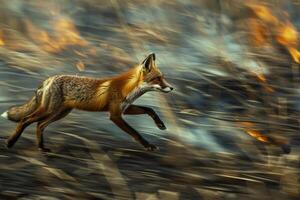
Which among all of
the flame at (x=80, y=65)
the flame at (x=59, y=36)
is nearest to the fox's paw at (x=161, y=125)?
→ the flame at (x=80, y=65)

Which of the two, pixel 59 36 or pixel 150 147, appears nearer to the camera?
pixel 150 147

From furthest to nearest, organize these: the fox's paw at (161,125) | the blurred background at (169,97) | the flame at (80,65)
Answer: the flame at (80,65) → the fox's paw at (161,125) → the blurred background at (169,97)

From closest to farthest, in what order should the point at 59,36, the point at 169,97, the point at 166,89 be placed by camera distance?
1. the point at 166,89
2. the point at 169,97
3. the point at 59,36

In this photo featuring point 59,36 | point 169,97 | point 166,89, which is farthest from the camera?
point 59,36

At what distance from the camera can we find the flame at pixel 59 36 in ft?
11.4

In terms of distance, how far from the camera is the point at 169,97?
339 centimetres

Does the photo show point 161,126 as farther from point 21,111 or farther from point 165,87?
point 21,111

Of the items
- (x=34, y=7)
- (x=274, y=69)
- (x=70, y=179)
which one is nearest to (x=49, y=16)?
(x=34, y=7)

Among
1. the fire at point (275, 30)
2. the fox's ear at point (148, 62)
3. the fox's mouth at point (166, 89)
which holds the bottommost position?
the fox's mouth at point (166, 89)

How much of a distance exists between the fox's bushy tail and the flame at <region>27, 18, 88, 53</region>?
14.3 inches

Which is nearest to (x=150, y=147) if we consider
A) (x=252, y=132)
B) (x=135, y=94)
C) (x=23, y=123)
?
(x=135, y=94)

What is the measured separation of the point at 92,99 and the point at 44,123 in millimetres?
308

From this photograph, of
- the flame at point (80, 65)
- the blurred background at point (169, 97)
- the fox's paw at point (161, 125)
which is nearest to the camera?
the blurred background at point (169, 97)

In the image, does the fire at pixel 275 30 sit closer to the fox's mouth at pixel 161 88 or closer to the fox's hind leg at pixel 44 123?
the fox's mouth at pixel 161 88
